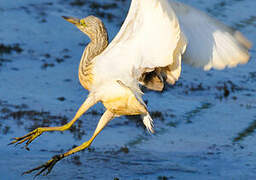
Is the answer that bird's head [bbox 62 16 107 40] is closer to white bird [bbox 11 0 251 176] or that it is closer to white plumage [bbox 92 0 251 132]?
white bird [bbox 11 0 251 176]

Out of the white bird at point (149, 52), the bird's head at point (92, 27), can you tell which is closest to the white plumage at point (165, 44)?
the white bird at point (149, 52)

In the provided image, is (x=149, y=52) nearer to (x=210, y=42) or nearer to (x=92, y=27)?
(x=210, y=42)

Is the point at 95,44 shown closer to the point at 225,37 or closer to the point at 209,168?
the point at 225,37

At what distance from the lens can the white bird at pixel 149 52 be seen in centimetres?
503

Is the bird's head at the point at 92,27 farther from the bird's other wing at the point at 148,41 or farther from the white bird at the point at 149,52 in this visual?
the bird's other wing at the point at 148,41

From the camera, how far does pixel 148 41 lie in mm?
5164

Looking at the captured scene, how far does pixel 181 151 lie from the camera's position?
8.46 metres

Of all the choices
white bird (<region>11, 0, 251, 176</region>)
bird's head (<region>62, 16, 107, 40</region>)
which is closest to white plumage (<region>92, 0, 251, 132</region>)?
white bird (<region>11, 0, 251, 176</region>)

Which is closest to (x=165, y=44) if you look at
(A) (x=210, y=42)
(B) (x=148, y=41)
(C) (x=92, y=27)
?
(B) (x=148, y=41)

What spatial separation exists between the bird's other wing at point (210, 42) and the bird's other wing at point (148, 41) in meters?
0.29

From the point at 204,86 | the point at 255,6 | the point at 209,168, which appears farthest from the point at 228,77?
the point at 255,6

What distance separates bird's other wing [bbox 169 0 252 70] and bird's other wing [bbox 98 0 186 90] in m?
0.29

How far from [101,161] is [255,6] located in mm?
11736

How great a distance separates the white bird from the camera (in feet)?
16.5
